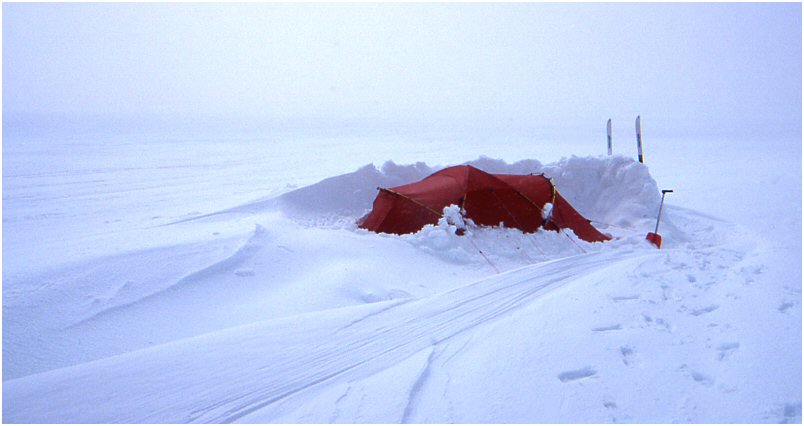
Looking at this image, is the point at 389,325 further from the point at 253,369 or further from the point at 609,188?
the point at 609,188

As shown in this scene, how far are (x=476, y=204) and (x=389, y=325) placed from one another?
11.8 ft

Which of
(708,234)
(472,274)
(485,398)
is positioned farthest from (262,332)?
(708,234)

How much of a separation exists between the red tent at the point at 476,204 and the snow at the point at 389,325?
28cm

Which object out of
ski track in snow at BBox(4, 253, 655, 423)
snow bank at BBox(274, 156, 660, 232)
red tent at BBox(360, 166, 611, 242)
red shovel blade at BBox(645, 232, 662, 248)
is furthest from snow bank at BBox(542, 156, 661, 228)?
ski track in snow at BBox(4, 253, 655, 423)

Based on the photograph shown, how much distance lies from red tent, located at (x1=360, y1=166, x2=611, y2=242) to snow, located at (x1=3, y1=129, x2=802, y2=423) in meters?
0.28

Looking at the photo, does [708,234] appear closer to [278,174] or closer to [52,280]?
[52,280]

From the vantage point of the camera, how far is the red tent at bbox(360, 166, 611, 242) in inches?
271

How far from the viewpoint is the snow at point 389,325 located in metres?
2.73

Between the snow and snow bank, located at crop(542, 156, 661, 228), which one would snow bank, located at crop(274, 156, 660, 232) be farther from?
the snow

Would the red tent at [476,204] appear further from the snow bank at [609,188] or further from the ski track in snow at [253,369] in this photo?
the ski track in snow at [253,369]

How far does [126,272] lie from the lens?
4625 mm

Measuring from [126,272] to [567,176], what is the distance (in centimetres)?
799

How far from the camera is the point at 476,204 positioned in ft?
22.9

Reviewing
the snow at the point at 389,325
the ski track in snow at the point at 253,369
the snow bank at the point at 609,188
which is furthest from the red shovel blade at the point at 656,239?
the ski track in snow at the point at 253,369
